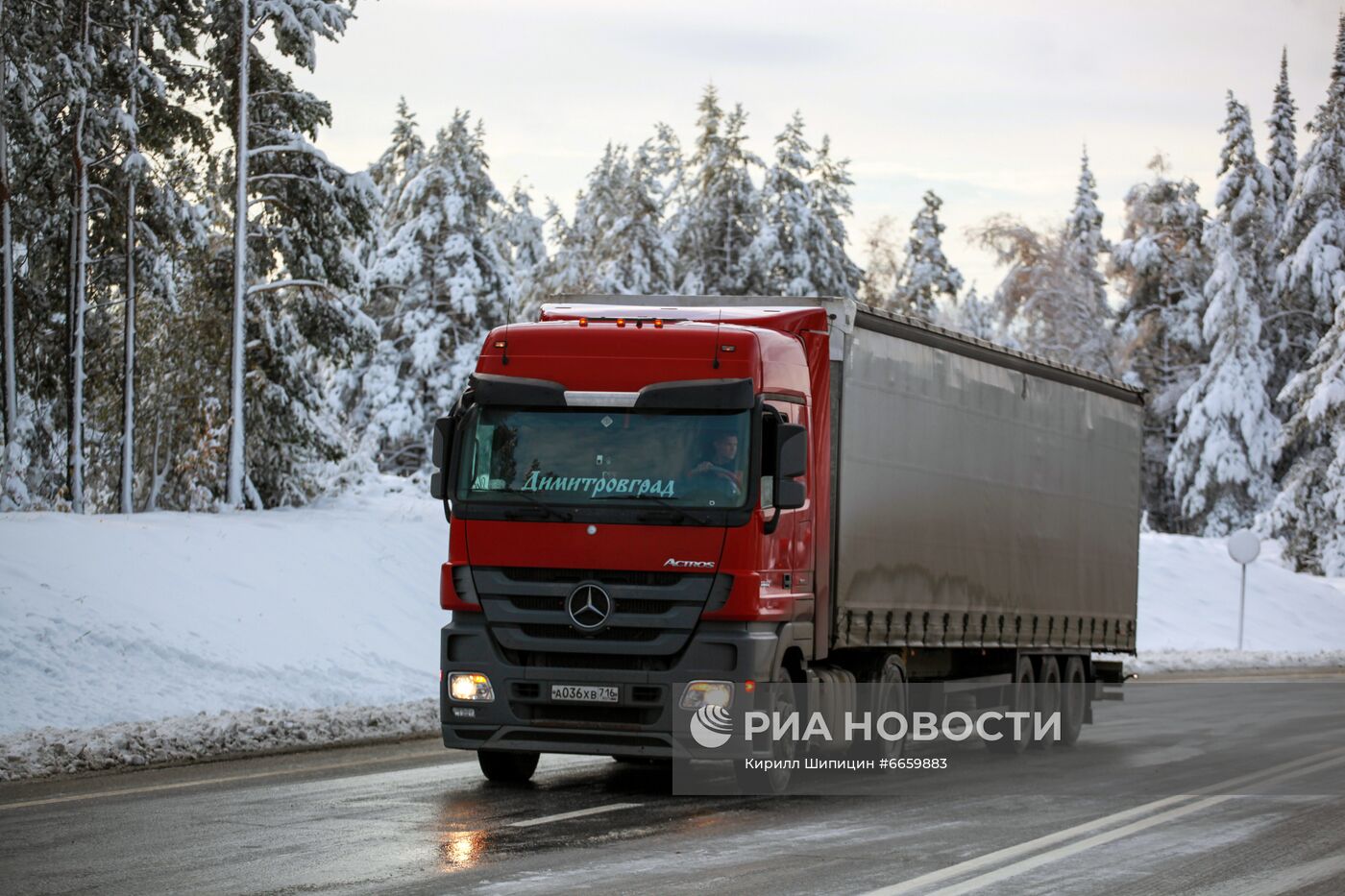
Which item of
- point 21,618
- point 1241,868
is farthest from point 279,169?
point 1241,868

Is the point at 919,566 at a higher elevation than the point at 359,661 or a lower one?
higher

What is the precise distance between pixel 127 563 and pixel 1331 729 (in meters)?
13.9

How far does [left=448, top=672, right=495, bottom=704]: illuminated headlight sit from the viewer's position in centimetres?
1215

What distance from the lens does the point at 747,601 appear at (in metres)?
11.8

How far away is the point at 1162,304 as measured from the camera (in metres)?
70.1

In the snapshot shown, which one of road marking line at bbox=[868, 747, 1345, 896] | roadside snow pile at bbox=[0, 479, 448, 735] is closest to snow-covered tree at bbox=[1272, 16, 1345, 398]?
roadside snow pile at bbox=[0, 479, 448, 735]

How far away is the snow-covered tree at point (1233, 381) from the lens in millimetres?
62906

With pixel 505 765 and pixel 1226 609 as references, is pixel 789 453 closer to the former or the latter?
pixel 505 765

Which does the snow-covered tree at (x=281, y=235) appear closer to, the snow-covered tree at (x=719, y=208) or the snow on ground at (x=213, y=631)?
the snow on ground at (x=213, y=631)

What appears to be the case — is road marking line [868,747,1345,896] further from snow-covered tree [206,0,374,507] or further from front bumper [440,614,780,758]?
snow-covered tree [206,0,374,507]

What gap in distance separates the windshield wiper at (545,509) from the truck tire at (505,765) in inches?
77.7

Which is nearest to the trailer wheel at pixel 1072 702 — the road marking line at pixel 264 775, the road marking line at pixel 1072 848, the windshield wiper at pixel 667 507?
the road marking line at pixel 1072 848

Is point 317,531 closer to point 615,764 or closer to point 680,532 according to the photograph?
point 615,764

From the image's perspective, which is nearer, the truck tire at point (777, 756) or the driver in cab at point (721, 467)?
the driver in cab at point (721, 467)
